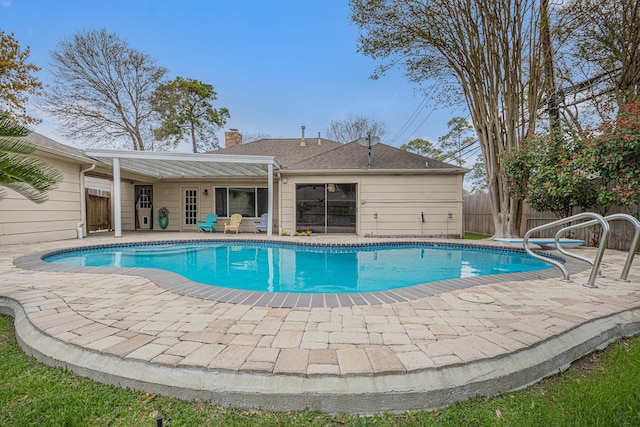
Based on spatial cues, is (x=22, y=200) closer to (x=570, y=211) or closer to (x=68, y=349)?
(x=68, y=349)

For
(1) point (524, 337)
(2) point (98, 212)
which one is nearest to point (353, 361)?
(1) point (524, 337)

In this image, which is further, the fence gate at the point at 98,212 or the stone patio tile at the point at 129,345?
the fence gate at the point at 98,212

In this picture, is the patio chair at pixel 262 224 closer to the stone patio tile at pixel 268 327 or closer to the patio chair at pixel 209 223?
the patio chair at pixel 209 223

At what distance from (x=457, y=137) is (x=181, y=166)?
2078 centimetres

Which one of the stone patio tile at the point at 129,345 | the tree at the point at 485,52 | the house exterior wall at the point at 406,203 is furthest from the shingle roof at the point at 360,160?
the stone patio tile at the point at 129,345

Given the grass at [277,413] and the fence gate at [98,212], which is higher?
the fence gate at [98,212]

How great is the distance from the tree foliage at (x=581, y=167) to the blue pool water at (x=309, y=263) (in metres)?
1.86

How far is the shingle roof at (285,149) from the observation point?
14.0 m

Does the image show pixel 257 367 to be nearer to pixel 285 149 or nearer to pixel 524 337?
pixel 524 337

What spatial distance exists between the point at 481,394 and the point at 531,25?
34.6ft

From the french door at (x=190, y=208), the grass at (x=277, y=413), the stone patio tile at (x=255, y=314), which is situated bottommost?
the grass at (x=277, y=413)

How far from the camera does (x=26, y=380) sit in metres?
1.79

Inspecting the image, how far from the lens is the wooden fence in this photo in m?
6.85

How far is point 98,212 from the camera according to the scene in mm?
12195
